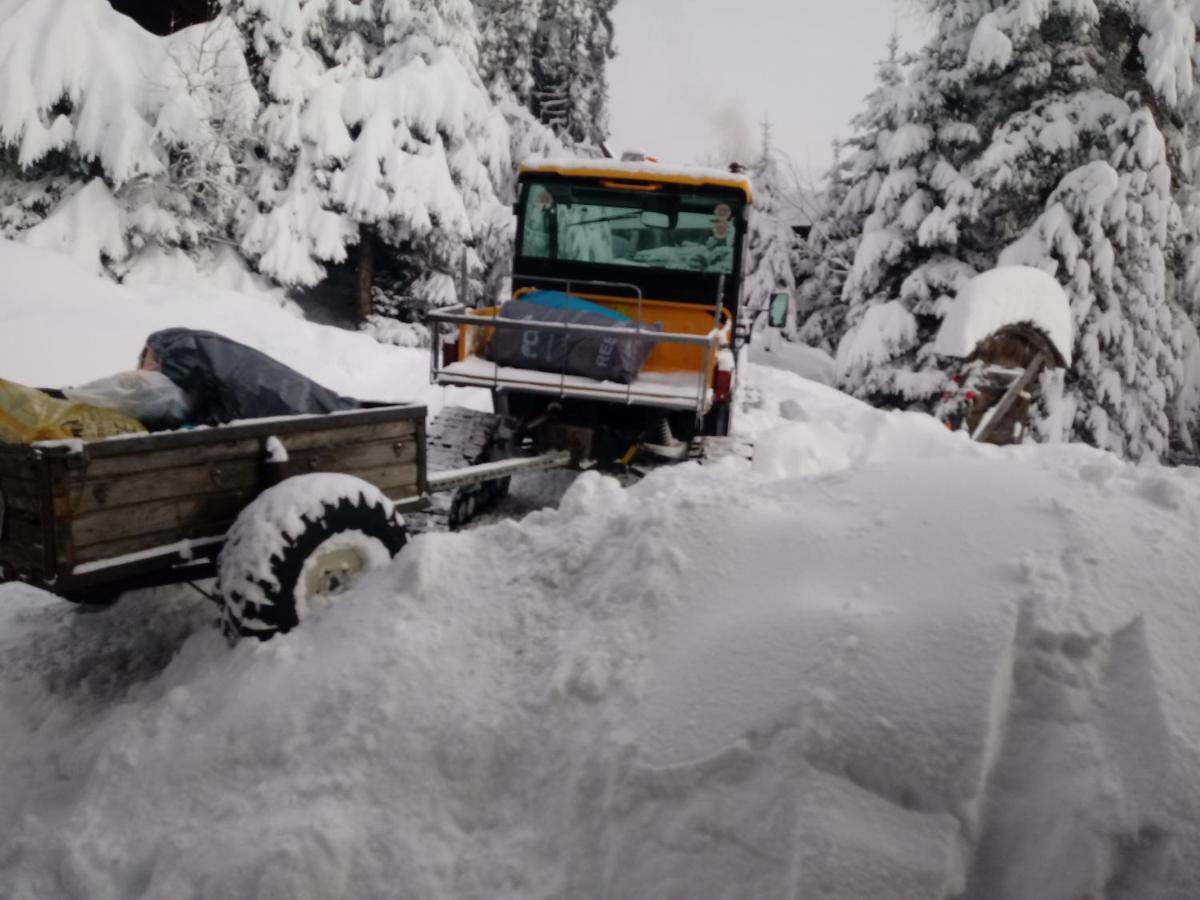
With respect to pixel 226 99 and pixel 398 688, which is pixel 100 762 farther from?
pixel 226 99

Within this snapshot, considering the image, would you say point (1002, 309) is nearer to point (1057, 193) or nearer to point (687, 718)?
point (687, 718)

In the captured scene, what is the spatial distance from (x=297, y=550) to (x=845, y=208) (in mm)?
18930

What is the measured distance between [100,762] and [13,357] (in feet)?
24.9

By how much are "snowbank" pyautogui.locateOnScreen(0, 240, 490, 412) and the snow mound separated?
594 cm

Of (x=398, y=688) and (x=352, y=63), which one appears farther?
(x=352, y=63)

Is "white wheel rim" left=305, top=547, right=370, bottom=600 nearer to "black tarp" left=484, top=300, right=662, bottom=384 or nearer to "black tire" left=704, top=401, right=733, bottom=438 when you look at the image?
"black tarp" left=484, top=300, right=662, bottom=384

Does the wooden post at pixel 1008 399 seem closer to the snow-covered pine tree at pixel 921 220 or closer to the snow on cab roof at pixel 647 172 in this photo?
the snow on cab roof at pixel 647 172

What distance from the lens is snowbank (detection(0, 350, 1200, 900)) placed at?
2.23 meters

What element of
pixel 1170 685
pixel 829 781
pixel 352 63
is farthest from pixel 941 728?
pixel 352 63

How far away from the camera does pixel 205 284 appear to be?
14211mm

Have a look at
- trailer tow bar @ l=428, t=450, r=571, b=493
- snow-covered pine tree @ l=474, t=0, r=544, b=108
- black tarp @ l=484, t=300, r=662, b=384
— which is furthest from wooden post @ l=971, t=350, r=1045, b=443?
snow-covered pine tree @ l=474, t=0, r=544, b=108

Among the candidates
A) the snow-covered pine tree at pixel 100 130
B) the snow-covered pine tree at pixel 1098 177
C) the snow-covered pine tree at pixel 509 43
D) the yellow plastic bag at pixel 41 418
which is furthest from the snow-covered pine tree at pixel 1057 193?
the yellow plastic bag at pixel 41 418

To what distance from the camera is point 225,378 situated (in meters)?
4.35

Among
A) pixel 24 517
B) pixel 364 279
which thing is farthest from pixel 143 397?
pixel 364 279
